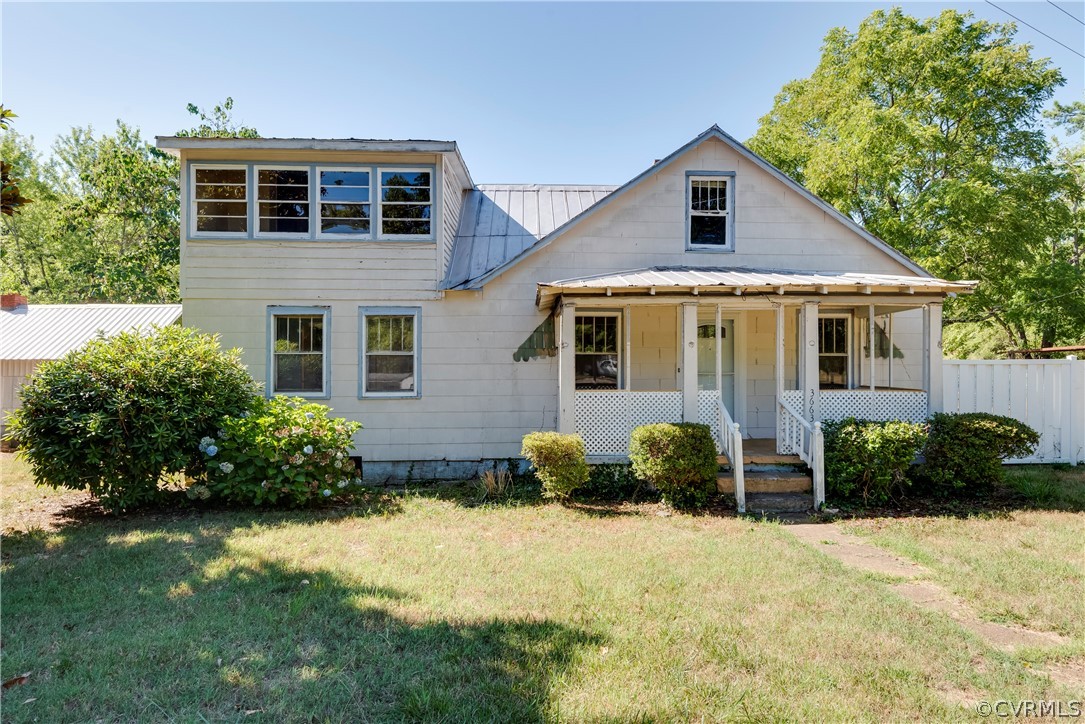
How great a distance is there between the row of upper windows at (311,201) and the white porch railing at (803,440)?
22.8ft

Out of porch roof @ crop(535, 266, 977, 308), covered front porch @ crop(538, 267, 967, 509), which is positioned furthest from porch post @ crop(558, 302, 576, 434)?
porch roof @ crop(535, 266, 977, 308)

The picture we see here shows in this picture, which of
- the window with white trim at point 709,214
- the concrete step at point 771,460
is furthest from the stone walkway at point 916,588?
the window with white trim at point 709,214

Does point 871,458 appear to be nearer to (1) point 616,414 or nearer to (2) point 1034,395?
(1) point 616,414

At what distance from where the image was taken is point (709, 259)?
10367mm

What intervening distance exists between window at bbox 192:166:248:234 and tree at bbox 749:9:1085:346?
14.1 meters

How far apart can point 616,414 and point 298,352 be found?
5963 mm

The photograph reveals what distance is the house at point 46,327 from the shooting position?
14039mm

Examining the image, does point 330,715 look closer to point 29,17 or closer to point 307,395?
point 307,395

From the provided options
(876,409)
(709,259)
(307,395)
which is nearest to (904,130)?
(709,259)

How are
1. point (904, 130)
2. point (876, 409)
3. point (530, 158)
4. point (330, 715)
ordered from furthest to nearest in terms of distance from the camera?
point (530, 158), point (904, 130), point (876, 409), point (330, 715)

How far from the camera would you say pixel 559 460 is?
816 cm

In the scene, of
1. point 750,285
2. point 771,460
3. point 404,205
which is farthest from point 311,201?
point 771,460

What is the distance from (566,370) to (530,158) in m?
10.2

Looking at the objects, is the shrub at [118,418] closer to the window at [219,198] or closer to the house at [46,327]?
the window at [219,198]
